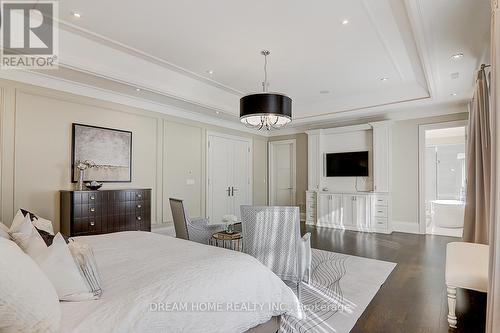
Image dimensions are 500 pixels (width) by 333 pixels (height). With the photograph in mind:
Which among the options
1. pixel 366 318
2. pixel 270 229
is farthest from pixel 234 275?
pixel 366 318

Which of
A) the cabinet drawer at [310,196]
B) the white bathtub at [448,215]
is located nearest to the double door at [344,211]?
the cabinet drawer at [310,196]

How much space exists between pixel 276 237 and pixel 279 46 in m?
2.55

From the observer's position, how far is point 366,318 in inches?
98.0

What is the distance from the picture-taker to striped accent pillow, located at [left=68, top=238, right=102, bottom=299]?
1452 mm

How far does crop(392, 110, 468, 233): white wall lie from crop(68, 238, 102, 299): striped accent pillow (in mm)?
6479

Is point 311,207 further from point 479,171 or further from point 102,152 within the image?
point 102,152

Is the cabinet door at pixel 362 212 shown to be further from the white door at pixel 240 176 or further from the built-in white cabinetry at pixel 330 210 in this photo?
the white door at pixel 240 176

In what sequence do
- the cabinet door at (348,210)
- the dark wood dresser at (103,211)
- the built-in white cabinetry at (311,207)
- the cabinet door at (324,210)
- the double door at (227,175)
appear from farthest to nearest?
the built-in white cabinetry at (311,207), the cabinet door at (324,210), the double door at (227,175), the cabinet door at (348,210), the dark wood dresser at (103,211)

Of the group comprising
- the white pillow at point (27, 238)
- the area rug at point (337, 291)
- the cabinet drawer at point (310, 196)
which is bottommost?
the area rug at point (337, 291)

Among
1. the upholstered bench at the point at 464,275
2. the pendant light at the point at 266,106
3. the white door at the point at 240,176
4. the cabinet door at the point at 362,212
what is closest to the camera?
the upholstered bench at the point at 464,275

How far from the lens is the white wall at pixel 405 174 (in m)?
6.21

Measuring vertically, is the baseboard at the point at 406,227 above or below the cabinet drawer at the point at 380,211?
below

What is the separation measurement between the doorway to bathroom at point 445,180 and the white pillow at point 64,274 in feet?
23.0

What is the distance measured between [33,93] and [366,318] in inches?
195
